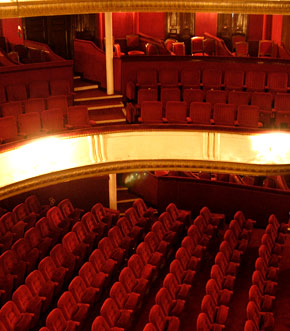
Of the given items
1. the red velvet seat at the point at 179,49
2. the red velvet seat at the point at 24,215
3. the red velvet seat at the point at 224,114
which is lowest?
the red velvet seat at the point at 24,215

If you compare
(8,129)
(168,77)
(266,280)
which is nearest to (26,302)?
(8,129)

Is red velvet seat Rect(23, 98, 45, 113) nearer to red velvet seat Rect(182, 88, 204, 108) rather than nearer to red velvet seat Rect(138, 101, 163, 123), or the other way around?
red velvet seat Rect(138, 101, 163, 123)

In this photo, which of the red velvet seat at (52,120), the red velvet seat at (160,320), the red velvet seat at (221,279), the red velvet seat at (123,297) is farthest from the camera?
the red velvet seat at (52,120)

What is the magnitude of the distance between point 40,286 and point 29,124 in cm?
146

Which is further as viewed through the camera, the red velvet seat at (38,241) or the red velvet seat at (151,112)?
the red velvet seat at (151,112)

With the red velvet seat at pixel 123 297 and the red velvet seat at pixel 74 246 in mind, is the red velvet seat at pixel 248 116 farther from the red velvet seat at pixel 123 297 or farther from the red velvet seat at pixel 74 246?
the red velvet seat at pixel 123 297

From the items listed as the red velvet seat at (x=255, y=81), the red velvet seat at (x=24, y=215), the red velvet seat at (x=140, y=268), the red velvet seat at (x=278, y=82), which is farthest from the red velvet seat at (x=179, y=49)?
the red velvet seat at (x=140, y=268)

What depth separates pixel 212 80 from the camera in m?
5.61

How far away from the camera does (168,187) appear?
5.30m

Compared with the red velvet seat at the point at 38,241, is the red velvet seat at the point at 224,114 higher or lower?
higher

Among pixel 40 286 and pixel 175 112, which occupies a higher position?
pixel 175 112

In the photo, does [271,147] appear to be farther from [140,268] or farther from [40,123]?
[40,123]

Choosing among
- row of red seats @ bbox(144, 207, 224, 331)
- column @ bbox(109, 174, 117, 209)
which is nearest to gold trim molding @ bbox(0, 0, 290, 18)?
column @ bbox(109, 174, 117, 209)

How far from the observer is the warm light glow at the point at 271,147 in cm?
428
